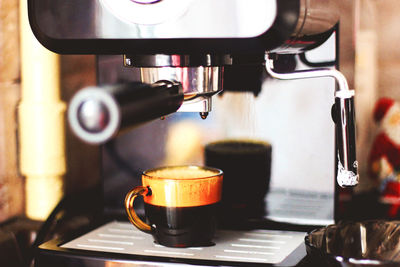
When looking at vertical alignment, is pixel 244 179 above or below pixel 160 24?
below

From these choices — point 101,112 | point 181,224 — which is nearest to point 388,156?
point 181,224

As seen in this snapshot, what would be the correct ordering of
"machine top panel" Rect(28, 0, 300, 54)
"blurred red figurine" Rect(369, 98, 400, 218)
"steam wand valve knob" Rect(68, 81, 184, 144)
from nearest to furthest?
"steam wand valve knob" Rect(68, 81, 184, 144) < "machine top panel" Rect(28, 0, 300, 54) < "blurred red figurine" Rect(369, 98, 400, 218)

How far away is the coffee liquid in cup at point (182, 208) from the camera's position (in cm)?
66

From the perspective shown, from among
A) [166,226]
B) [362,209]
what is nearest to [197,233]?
[166,226]

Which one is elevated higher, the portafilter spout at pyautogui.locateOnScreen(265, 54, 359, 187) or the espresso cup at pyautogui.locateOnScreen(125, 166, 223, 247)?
the portafilter spout at pyautogui.locateOnScreen(265, 54, 359, 187)

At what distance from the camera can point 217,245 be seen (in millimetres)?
685

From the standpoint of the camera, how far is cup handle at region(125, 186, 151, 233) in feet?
2.18

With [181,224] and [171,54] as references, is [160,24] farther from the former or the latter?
[181,224]

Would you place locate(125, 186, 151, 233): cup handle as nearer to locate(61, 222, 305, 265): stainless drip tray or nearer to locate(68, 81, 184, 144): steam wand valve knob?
locate(61, 222, 305, 265): stainless drip tray

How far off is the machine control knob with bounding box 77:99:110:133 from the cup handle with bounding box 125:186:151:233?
0.86 ft

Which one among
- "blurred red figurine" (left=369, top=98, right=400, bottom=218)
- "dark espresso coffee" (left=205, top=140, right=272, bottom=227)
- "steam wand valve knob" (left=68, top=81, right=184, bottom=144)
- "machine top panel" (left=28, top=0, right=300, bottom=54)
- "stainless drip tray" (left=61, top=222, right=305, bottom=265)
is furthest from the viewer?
"blurred red figurine" (left=369, top=98, right=400, bottom=218)

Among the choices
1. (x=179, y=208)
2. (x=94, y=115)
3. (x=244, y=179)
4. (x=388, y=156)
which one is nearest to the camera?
(x=94, y=115)

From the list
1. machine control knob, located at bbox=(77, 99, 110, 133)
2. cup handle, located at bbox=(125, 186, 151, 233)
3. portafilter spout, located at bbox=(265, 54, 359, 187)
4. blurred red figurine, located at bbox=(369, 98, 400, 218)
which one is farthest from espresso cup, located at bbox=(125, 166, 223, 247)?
blurred red figurine, located at bbox=(369, 98, 400, 218)

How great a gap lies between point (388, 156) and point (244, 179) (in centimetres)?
31
